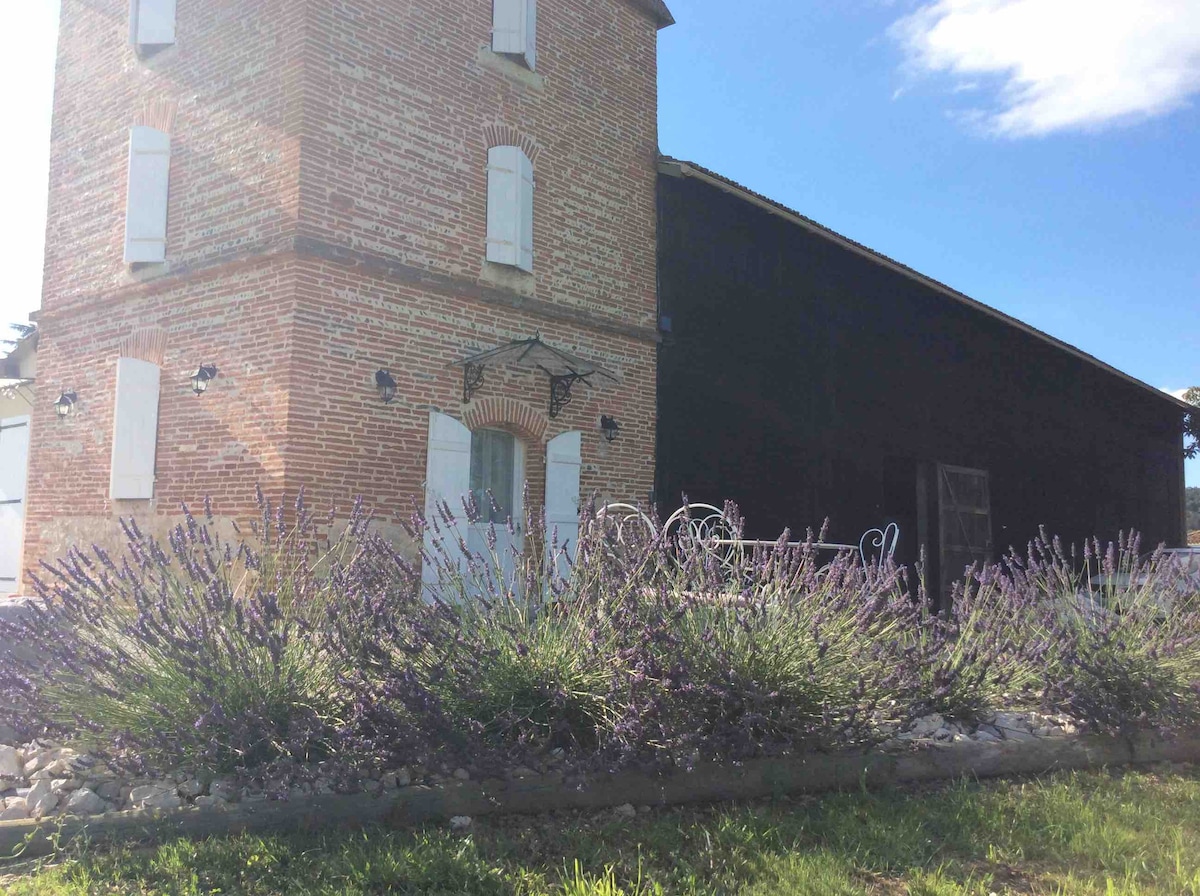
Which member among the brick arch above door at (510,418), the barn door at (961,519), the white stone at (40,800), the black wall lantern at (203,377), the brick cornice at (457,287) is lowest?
the white stone at (40,800)

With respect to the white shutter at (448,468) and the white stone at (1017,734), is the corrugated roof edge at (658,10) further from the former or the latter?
the white stone at (1017,734)

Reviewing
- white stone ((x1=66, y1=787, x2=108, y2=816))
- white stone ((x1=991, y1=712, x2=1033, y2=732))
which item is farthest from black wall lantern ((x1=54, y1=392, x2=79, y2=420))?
white stone ((x1=991, y1=712, x2=1033, y2=732))

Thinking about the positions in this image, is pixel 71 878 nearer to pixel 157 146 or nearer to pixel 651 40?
pixel 157 146

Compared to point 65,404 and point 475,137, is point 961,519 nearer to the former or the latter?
point 475,137

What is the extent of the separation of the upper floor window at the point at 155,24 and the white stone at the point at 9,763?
7740 millimetres

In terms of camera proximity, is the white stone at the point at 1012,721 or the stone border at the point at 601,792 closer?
the stone border at the point at 601,792

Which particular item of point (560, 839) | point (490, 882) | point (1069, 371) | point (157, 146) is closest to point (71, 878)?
point (490, 882)

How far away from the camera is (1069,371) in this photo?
60.0 ft

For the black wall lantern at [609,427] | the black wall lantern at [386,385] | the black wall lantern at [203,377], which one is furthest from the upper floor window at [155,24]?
the black wall lantern at [609,427]

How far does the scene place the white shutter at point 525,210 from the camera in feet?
32.1

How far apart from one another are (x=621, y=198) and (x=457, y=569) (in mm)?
→ 7196

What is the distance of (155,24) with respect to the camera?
9742mm

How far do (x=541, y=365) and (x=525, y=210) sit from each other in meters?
1.58

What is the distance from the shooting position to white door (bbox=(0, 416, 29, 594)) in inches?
443
